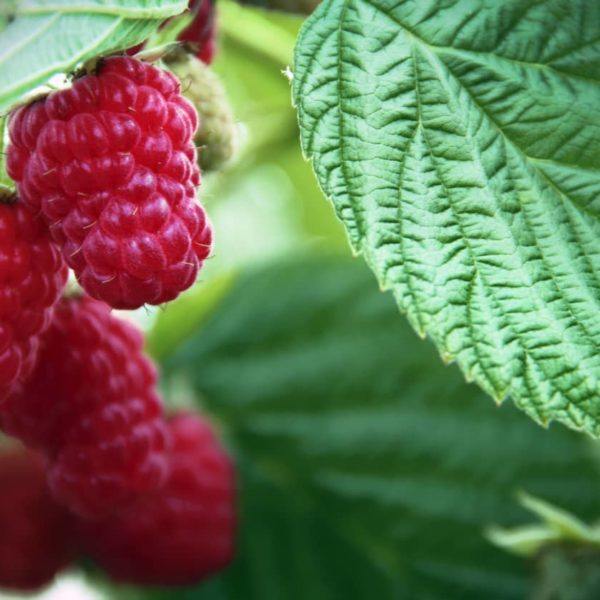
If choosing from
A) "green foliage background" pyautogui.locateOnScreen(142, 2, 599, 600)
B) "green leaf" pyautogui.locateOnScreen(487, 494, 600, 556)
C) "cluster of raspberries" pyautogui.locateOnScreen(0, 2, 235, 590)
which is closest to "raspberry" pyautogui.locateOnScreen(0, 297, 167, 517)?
"cluster of raspberries" pyautogui.locateOnScreen(0, 2, 235, 590)

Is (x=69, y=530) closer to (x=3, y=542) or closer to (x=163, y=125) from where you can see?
(x=3, y=542)

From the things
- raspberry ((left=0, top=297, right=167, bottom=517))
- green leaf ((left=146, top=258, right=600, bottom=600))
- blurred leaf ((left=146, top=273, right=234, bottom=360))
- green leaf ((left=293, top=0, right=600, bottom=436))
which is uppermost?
green leaf ((left=293, top=0, right=600, bottom=436))

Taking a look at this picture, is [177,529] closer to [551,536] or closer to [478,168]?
[551,536]

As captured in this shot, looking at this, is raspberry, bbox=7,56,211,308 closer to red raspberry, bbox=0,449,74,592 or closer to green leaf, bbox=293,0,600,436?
green leaf, bbox=293,0,600,436

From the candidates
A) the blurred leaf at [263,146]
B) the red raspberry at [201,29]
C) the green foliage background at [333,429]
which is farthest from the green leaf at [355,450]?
the red raspberry at [201,29]

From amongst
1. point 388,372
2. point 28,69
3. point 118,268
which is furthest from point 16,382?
point 388,372

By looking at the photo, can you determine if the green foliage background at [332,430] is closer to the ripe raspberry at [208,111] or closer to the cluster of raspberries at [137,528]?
the cluster of raspberries at [137,528]

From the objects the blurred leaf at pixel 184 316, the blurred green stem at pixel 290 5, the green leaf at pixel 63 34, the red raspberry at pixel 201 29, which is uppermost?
the green leaf at pixel 63 34

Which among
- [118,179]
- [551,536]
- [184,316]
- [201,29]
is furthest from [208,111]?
[184,316]
